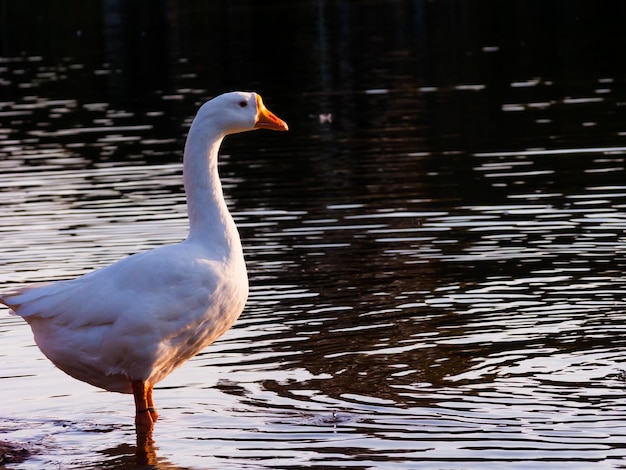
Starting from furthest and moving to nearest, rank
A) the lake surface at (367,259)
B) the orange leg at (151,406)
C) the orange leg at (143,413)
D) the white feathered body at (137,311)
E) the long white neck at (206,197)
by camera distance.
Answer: the orange leg at (151,406)
the orange leg at (143,413)
the long white neck at (206,197)
the lake surface at (367,259)
the white feathered body at (137,311)

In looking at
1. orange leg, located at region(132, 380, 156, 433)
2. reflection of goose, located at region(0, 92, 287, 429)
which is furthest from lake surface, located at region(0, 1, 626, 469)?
reflection of goose, located at region(0, 92, 287, 429)

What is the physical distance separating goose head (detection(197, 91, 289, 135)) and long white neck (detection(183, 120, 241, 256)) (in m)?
0.08

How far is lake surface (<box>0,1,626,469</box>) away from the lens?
9.67 metres

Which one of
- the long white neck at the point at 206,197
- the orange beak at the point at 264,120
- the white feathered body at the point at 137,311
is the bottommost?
the white feathered body at the point at 137,311

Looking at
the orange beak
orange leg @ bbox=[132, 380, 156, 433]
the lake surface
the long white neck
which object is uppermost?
the orange beak

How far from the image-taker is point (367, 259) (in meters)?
15.2

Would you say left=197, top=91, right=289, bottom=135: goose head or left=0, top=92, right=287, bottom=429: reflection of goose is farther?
left=197, top=91, right=289, bottom=135: goose head

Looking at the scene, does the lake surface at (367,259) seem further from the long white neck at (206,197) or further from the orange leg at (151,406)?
the long white neck at (206,197)

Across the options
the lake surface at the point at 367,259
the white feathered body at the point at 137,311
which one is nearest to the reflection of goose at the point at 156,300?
the white feathered body at the point at 137,311

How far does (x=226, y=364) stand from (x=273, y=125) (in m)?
2.39

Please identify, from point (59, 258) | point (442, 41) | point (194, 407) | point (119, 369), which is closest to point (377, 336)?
point (194, 407)

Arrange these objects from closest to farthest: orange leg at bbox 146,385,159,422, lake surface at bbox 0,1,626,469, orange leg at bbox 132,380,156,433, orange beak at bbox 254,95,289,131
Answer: lake surface at bbox 0,1,626,469, orange leg at bbox 132,380,156,433, orange leg at bbox 146,385,159,422, orange beak at bbox 254,95,289,131

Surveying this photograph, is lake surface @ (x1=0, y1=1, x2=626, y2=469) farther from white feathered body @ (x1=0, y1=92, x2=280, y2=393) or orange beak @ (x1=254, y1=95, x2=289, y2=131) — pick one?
orange beak @ (x1=254, y1=95, x2=289, y2=131)

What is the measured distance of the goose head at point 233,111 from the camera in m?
10.0
